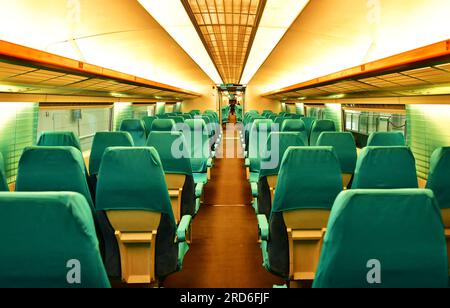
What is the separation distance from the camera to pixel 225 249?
14.1 ft

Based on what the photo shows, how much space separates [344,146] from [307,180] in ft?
7.51

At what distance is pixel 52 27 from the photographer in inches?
151

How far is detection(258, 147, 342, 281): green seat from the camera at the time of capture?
2.56 meters

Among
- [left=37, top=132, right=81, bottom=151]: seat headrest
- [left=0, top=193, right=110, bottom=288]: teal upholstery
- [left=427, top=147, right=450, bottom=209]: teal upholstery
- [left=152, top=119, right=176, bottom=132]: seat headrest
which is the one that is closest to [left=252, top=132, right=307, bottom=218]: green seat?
[left=427, top=147, right=450, bottom=209]: teal upholstery

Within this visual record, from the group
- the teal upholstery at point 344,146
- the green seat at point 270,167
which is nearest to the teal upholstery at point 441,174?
the green seat at point 270,167

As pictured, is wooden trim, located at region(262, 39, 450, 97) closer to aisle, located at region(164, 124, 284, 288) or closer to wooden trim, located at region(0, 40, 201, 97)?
aisle, located at region(164, 124, 284, 288)

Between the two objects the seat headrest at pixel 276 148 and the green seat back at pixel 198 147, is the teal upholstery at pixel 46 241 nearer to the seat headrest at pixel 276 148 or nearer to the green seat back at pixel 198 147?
the seat headrest at pixel 276 148

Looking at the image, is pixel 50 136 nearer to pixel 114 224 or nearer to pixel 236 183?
pixel 114 224

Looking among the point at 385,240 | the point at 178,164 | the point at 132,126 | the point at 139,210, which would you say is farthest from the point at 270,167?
the point at 132,126

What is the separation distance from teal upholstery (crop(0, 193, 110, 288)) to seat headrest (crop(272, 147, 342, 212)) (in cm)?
151

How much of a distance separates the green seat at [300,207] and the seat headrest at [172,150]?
143cm

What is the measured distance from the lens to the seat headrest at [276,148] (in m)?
4.02

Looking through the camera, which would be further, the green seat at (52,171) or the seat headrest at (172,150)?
the seat headrest at (172,150)
